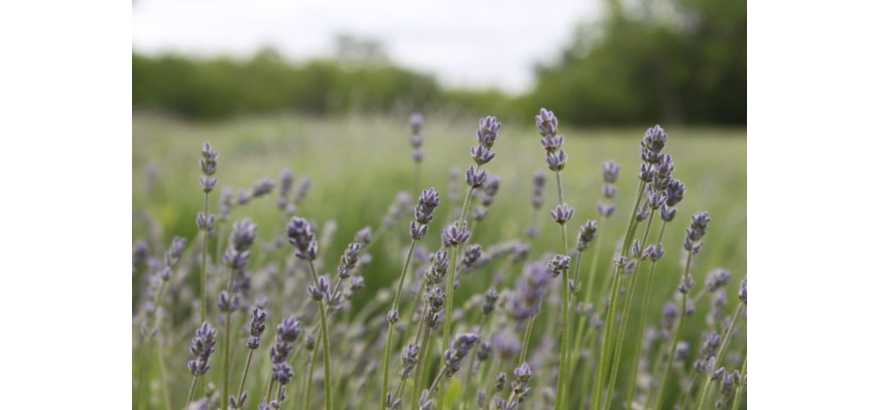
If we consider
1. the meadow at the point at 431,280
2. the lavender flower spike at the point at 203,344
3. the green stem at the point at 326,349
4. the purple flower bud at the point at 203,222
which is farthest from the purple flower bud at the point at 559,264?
the purple flower bud at the point at 203,222

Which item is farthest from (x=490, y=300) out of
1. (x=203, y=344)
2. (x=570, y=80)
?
(x=570, y=80)

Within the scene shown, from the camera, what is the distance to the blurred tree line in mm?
4422

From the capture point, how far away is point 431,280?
0.78m

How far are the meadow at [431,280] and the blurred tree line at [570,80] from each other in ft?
1.78

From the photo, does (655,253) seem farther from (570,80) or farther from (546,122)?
(570,80)

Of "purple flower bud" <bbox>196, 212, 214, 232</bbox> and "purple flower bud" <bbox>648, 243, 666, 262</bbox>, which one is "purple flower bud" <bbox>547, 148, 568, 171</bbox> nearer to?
"purple flower bud" <bbox>648, 243, 666, 262</bbox>

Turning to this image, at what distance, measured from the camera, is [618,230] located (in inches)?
119

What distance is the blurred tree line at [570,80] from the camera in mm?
4422

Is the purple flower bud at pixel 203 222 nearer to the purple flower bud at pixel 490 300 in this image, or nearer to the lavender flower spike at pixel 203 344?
the lavender flower spike at pixel 203 344

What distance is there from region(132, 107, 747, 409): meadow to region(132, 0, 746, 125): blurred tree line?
541 millimetres
